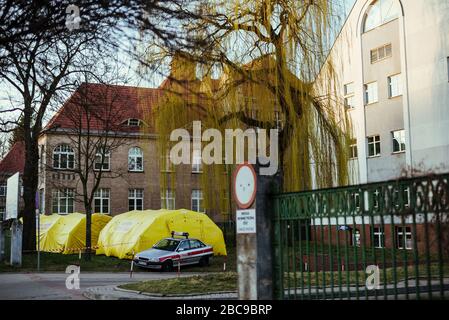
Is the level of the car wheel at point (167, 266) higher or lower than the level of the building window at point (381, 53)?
lower

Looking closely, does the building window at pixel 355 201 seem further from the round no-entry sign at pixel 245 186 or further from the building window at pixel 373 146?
the building window at pixel 373 146

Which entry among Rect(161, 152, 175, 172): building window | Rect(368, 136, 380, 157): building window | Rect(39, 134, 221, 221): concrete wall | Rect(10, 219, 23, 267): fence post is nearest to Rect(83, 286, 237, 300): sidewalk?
Rect(161, 152, 175, 172): building window

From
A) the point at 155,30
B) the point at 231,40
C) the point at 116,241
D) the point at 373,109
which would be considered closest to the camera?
the point at 155,30

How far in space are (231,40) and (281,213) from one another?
9.29 metres

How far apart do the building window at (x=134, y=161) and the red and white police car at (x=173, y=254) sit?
21.8 metres

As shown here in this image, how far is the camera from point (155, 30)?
898 cm

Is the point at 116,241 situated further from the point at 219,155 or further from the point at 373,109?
the point at 373,109

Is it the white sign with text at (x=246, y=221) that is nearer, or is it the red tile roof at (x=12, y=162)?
the white sign with text at (x=246, y=221)

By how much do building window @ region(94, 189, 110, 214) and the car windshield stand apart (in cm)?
2138

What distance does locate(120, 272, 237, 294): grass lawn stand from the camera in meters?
13.7

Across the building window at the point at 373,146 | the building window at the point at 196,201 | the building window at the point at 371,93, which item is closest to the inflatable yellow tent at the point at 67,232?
the building window at the point at 196,201

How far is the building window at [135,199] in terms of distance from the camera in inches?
1897

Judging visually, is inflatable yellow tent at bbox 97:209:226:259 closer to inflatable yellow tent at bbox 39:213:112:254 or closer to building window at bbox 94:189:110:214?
inflatable yellow tent at bbox 39:213:112:254
